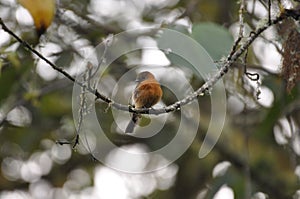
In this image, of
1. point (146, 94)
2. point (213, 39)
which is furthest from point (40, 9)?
point (213, 39)

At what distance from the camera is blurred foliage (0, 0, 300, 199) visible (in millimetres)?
2184

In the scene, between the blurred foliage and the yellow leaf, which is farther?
the blurred foliage

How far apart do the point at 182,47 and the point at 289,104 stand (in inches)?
21.7

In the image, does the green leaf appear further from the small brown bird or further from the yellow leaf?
the yellow leaf

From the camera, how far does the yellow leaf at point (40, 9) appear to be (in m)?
1.26

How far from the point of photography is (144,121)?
77.2 inches

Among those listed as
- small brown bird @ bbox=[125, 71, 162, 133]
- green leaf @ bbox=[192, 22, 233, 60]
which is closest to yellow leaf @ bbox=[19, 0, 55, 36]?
small brown bird @ bbox=[125, 71, 162, 133]

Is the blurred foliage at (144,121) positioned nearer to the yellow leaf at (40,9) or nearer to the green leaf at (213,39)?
the green leaf at (213,39)

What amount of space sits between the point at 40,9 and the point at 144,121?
0.77 metres

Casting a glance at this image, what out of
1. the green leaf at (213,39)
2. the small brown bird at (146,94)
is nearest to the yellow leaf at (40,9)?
the small brown bird at (146,94)

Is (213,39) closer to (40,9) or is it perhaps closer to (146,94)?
(146,94)

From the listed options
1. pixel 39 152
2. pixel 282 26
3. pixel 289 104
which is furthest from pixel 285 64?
pixel 39 152

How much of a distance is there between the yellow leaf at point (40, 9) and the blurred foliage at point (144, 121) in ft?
2.21

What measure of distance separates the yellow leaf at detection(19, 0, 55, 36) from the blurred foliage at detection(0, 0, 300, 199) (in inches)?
26.5
